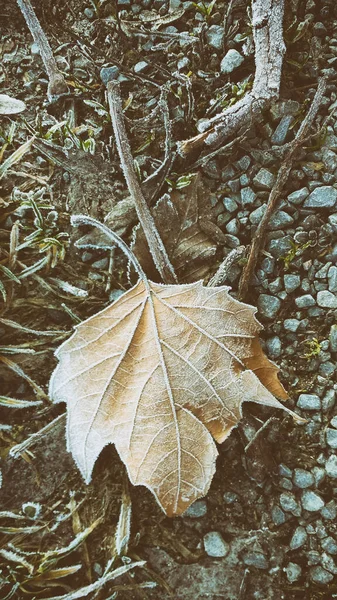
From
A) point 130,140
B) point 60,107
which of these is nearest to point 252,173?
point 130,140

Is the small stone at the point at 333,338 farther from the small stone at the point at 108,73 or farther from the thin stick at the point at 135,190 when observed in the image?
the small stone at the point at 108,73

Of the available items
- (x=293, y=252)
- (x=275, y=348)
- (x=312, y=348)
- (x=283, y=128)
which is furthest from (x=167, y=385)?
(x=283, y=128)

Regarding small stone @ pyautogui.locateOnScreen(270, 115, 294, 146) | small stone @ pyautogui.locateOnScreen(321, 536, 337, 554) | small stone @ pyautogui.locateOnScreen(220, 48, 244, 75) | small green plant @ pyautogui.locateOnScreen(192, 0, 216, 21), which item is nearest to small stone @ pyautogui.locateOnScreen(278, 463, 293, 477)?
small stone @ pyautogui.locateOnScreen(321, 536, 337, 554)

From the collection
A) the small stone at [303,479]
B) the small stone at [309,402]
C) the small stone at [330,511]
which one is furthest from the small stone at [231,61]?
the small stone at [330,511]

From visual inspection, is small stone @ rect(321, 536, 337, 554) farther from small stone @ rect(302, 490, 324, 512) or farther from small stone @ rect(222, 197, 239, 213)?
small stone @ rect(222, 197, 239, 213)

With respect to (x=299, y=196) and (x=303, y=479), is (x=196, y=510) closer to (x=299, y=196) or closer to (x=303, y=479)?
(x=303, y=479)

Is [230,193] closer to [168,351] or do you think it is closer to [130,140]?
[130,140]

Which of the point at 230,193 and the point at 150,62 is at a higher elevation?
the point at 150,62
